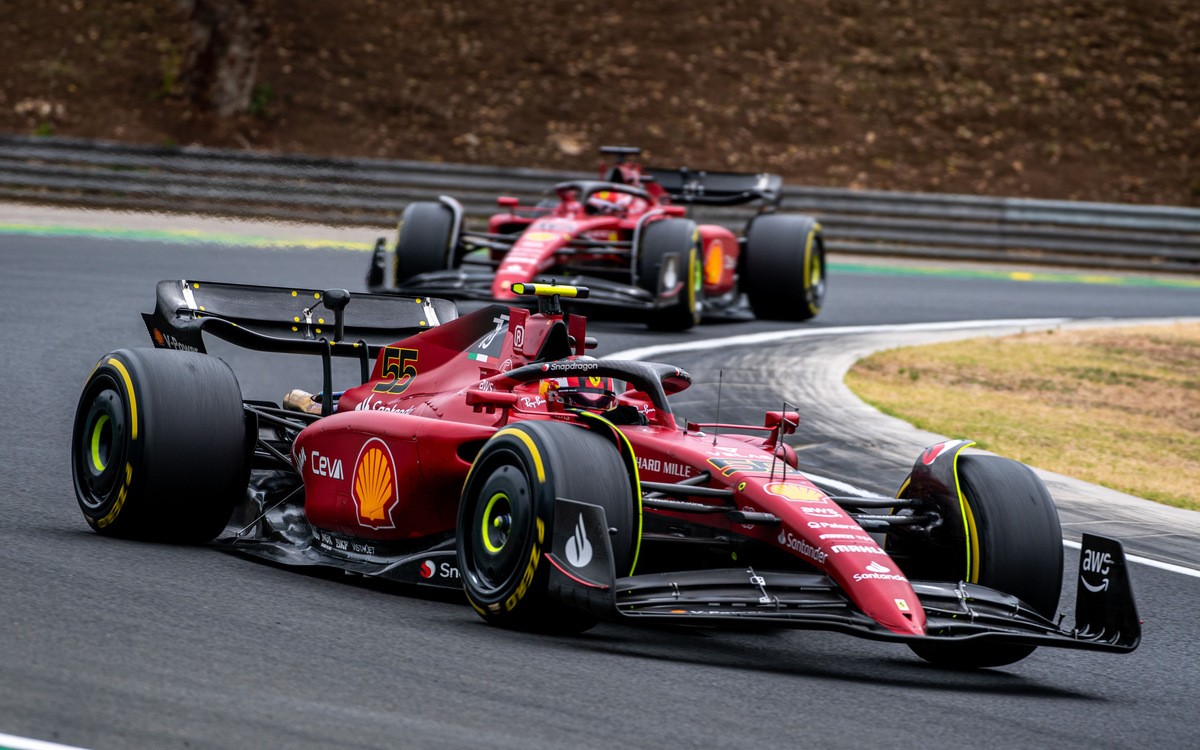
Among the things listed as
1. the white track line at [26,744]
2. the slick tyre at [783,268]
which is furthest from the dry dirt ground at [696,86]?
the white track line at [26,744]

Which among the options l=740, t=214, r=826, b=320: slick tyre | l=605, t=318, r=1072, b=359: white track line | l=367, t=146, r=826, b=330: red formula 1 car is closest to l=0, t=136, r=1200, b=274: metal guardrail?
l=367, t=146, r=826, b=330: red formula 1 car

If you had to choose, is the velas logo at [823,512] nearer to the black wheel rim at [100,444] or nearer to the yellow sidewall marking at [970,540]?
the yellow sidewall marking at [970,540]

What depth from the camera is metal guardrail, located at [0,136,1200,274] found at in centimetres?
2406

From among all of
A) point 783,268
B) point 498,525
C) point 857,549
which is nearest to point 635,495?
point 498,525

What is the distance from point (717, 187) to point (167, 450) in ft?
39.5

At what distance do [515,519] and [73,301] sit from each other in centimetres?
1011

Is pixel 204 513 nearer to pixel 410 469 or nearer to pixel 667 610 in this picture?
pixel 410 469

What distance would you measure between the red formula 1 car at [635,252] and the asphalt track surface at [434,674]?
25.6 feet

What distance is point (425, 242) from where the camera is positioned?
16.6 m

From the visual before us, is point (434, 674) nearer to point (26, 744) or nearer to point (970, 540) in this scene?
point (26, 744)

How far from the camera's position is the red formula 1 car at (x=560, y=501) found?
5480 millimetres

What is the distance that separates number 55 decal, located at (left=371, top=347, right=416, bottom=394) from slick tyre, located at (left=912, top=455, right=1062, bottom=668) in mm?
2581

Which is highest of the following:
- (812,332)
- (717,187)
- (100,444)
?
(717,187)

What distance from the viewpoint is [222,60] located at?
95.7ft
